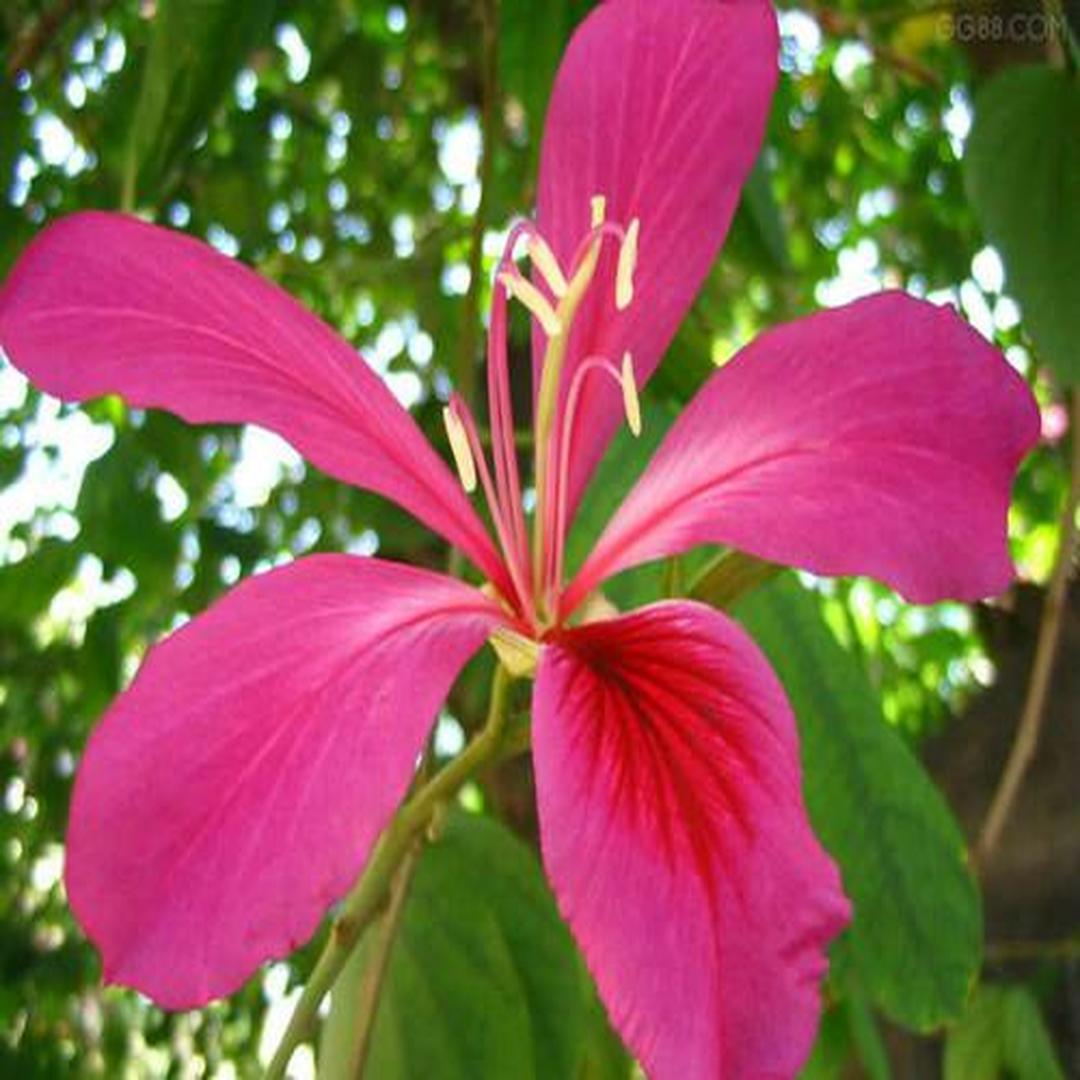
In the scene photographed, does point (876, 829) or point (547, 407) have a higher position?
point (547, 407)

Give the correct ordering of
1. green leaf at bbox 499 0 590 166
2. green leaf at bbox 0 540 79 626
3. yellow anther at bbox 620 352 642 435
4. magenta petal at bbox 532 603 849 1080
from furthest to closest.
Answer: green leaf at bbox 0 540 79 626 → green leaf at bbox 499 0 590 166 → yellow anther at bbox 620 352 642 435 → magenta petal at bbox 532 603 849 1080

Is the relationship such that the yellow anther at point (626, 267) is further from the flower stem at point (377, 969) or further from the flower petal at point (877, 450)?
the flower stem at point (377, 969)

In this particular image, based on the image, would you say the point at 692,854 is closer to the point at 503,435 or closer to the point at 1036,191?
the point at 503,435

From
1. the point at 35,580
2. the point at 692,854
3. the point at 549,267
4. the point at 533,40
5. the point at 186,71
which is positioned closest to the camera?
the point at 692,854

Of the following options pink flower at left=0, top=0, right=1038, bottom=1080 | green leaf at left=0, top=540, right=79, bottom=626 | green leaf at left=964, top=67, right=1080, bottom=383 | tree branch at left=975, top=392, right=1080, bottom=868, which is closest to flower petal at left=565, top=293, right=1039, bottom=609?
pink flower at left=0, top=0, right=1038, bottom=1080

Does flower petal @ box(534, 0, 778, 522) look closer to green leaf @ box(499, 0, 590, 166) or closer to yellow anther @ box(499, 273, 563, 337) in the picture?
yellow anther @ box(499, 273, 563, 337)

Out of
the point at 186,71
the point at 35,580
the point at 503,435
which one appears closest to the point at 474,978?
the point at 503,435
